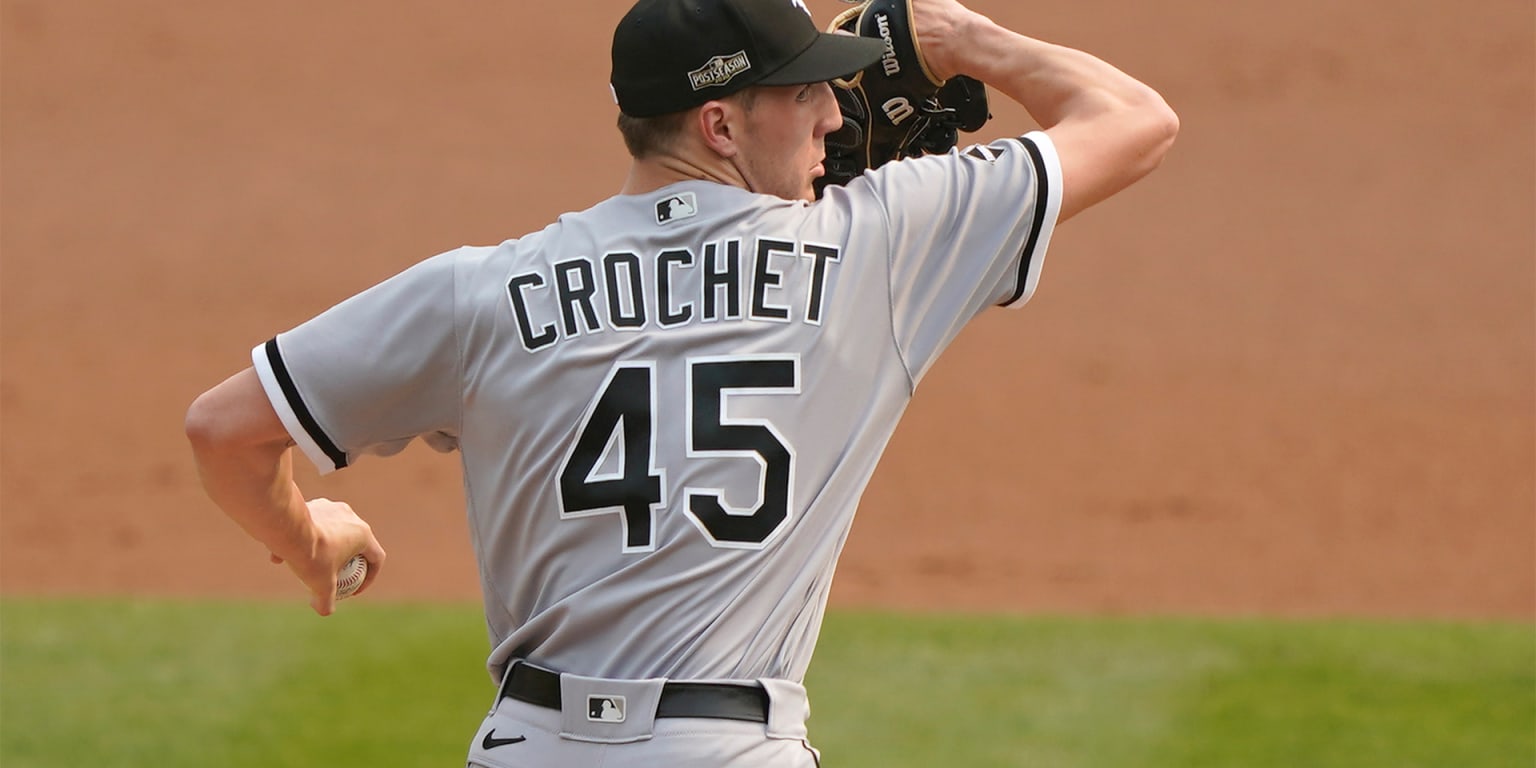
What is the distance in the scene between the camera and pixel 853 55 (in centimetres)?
230

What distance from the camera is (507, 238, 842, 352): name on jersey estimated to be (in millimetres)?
2193

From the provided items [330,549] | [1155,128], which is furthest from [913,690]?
[1155,128]

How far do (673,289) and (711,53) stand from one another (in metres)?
0.30

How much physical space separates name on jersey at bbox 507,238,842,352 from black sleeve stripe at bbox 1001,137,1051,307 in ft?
0.89

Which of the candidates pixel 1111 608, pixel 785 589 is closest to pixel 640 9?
pixel 785 589

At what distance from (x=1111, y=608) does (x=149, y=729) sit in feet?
14.0

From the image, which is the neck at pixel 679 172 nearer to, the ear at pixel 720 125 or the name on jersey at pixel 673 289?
the ear at pixel 720 125

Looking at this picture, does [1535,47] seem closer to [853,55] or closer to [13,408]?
[13,408]

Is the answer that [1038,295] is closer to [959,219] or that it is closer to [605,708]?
[959,219]

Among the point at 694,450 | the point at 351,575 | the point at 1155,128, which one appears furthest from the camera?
the point at 351,575

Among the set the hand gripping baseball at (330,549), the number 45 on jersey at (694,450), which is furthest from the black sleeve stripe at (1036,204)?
the hand gripping baseball at (330,549)

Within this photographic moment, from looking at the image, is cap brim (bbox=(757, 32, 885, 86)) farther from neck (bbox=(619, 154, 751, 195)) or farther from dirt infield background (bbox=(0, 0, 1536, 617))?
dirt infield background (bbox=(0, 0, 1536, 617))

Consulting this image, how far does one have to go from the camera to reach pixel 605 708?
216cm

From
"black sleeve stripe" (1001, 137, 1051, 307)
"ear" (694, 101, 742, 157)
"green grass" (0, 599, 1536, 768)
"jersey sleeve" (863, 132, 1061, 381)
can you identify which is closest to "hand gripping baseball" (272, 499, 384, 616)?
"ear" (694, 101, 742, 157)
